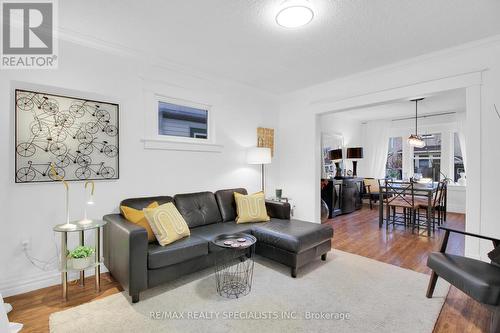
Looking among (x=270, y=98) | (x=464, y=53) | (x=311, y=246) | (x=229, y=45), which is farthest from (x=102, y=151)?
(x=464, y=53)

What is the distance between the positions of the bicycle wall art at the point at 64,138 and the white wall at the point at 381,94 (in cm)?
291

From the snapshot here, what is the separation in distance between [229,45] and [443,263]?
9.63 feet

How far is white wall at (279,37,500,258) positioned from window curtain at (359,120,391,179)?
3.93 m

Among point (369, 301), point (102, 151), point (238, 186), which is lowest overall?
point (369, 301)

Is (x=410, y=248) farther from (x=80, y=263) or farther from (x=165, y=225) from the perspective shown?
(x=80, y=263)

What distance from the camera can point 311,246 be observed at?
2758 mm

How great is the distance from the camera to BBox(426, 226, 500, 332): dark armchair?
5.55 ft

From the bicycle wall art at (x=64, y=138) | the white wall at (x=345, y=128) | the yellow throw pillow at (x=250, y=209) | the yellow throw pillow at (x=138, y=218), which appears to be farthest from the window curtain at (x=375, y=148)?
the bicycle wall art at (x=64, y=138)

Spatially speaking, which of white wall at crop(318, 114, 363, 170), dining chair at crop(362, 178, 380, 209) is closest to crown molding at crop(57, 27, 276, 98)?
white wall at crop(318, 114, 363, 170)

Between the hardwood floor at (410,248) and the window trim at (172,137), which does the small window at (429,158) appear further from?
the window trim at (172,137)

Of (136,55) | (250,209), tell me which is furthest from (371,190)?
(136,55)

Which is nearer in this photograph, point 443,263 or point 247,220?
point 443,263

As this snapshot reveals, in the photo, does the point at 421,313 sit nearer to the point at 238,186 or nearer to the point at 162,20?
the point at 238,186

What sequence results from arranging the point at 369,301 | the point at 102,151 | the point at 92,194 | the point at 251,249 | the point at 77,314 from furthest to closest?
the point at 251,249, the point at 102,151, the point at 92,194, the point at 369,301, the point at 77,314
